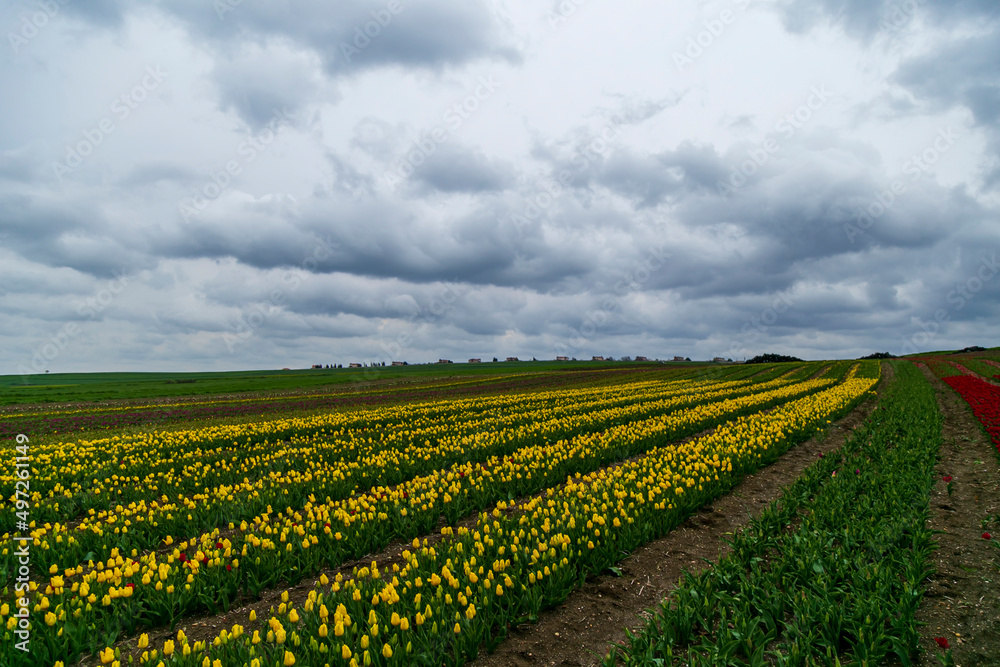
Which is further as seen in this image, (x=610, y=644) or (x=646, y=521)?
(x=646, y=521)

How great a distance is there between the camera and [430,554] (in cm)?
548

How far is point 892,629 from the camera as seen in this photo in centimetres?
417

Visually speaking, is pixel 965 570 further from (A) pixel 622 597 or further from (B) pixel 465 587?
(B) pixel 465 587

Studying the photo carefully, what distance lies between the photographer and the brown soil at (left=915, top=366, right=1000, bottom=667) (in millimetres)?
4184

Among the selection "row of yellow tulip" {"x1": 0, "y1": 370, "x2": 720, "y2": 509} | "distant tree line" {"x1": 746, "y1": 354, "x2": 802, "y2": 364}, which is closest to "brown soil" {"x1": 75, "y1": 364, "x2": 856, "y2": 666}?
"row of yellow tulip" {"x1": 0, "y1": 370, "x2": 720, "y2": 509}

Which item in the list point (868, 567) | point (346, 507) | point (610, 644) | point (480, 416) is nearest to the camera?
point (610, 644)

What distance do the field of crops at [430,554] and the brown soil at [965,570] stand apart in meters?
0.25

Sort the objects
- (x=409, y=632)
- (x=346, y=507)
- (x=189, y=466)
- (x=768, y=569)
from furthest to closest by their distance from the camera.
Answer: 1. (x=189, y=466)
2. (x=346, y=507)
3. (x=768, y=569)
4. (x=409, y=632)

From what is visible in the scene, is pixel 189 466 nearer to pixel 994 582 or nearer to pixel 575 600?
pixel 575 600

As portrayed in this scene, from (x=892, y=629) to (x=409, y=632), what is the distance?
442cm

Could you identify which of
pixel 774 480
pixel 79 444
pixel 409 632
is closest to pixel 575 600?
pixel 409 632

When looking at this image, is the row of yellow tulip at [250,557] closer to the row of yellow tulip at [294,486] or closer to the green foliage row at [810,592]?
the row of yellow tulip at [294,486]

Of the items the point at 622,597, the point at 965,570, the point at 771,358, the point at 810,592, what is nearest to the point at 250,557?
the point at 622,597

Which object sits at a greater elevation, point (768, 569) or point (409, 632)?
point (409, 632)
